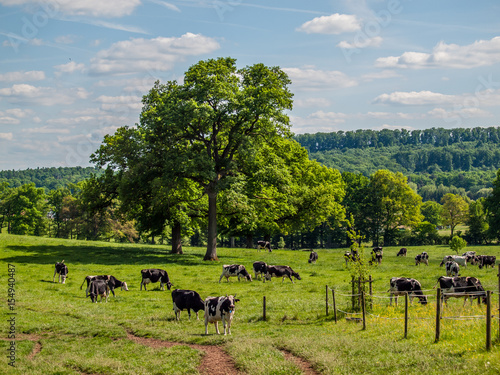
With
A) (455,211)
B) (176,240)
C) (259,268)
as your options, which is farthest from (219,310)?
(455,211)

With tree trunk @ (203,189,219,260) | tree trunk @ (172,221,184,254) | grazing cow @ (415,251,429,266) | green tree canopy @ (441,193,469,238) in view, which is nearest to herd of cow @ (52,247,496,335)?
tree trunk @ (203,189,219,260)

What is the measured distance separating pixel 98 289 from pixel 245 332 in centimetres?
1116

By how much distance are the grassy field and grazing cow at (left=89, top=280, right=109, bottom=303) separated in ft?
1.64

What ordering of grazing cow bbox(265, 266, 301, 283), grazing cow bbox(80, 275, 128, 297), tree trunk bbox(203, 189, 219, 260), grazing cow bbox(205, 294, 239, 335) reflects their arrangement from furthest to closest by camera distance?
tree trunk bbox(203, 189, 219, 260) < grazing cow bbox(265, 266, 301, 283) < grazing cow bbox(80, 275, 128, 297) < grazing cow bbox(205, 294, 239, 335)

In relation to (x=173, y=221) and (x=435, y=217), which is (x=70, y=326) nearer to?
(x=173, y=221)

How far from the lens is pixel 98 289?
91.4 ft

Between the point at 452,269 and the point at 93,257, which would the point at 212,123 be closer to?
the point at 93,257

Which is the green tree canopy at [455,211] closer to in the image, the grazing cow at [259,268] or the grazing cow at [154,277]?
the grazing cow at [259,268]

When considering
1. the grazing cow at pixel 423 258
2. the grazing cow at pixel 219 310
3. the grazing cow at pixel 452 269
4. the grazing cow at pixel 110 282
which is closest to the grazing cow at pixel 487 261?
the grazing cow at pixel 423 258

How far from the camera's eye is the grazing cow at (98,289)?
1088 inches

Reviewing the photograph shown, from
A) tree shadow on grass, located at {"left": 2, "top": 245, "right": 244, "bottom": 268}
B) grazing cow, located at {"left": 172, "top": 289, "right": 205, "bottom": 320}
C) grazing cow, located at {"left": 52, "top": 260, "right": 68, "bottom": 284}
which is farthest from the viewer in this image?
tree shadow on grass, located at {"left": 2, "top": 245, "right": 244, "bottom": 268}

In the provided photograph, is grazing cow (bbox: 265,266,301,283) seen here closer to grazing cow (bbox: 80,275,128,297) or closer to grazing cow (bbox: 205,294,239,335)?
grazing cow (bbox: 80,275,128,297)

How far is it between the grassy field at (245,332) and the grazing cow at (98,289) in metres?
0.50

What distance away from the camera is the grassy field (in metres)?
14.8
